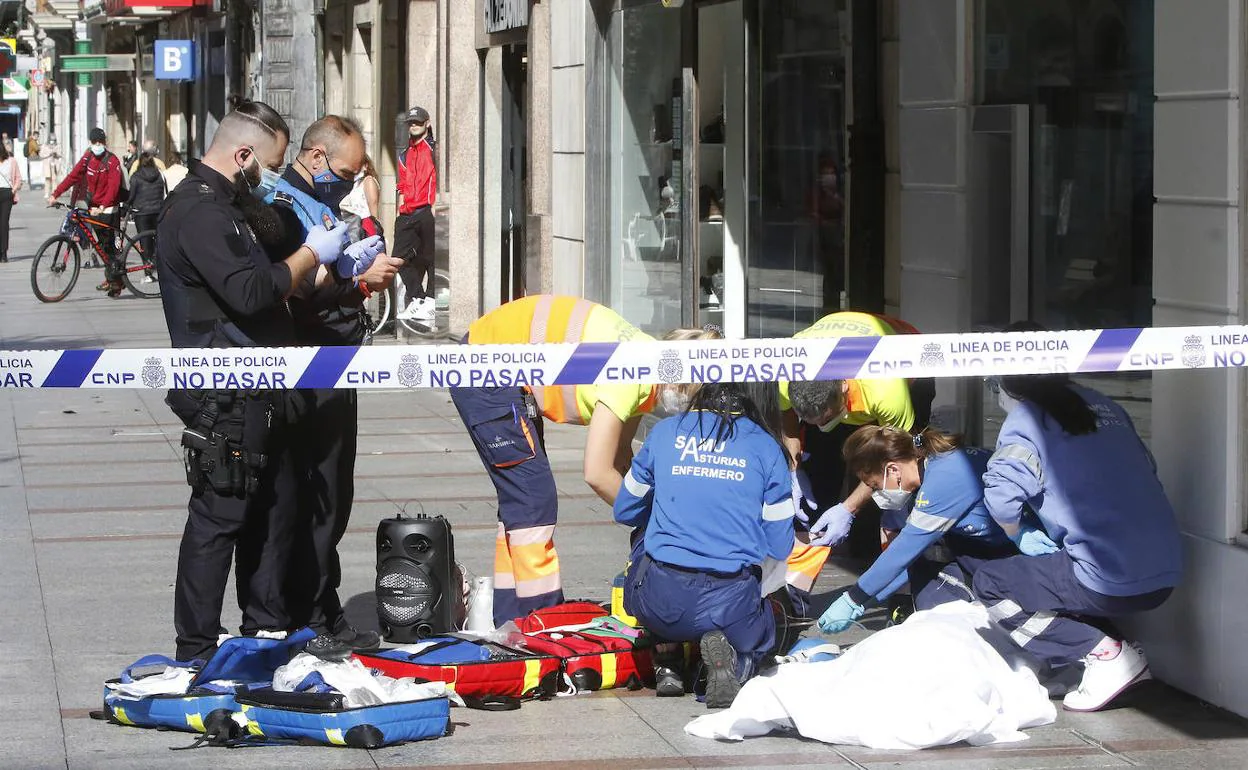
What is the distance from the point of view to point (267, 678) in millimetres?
5762

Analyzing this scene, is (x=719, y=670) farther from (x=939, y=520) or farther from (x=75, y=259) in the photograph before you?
(x=75, y=259)

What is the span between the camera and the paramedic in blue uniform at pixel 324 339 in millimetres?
6492

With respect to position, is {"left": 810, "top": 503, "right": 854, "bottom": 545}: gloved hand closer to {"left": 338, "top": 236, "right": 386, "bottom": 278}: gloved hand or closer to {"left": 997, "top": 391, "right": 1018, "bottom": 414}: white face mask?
{"left": 997, "top": 391, "right": 1018, "bottom": 414}: white face mask

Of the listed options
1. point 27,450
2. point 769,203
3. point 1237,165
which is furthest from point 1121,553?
point 27,450

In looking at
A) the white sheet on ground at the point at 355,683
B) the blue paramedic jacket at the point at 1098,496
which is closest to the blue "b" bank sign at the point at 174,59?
the white sheet on ground at the point at 355,683

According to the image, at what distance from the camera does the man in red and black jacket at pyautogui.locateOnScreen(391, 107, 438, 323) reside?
16922 millimetres

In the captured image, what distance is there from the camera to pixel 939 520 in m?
6.21

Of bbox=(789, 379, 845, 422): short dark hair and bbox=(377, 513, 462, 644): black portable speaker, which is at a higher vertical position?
bbox=(789, 379, 845, 422): short dark hair

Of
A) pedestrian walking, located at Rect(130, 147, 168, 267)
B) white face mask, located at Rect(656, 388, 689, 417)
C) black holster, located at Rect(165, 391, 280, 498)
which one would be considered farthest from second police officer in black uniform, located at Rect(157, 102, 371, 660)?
pedestrian walking, located at Rect(130, 147, 168, 267)

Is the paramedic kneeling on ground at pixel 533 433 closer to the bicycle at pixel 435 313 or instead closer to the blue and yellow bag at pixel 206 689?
the blue and yellow bag at pixel 206 689

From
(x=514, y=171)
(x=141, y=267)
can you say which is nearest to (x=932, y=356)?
(x=514, y=171)

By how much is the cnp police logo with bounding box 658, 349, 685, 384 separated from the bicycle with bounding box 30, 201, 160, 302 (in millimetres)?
16278

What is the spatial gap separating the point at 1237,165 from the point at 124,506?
5946mm

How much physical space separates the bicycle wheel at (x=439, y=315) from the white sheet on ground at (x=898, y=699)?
38.0 feet
